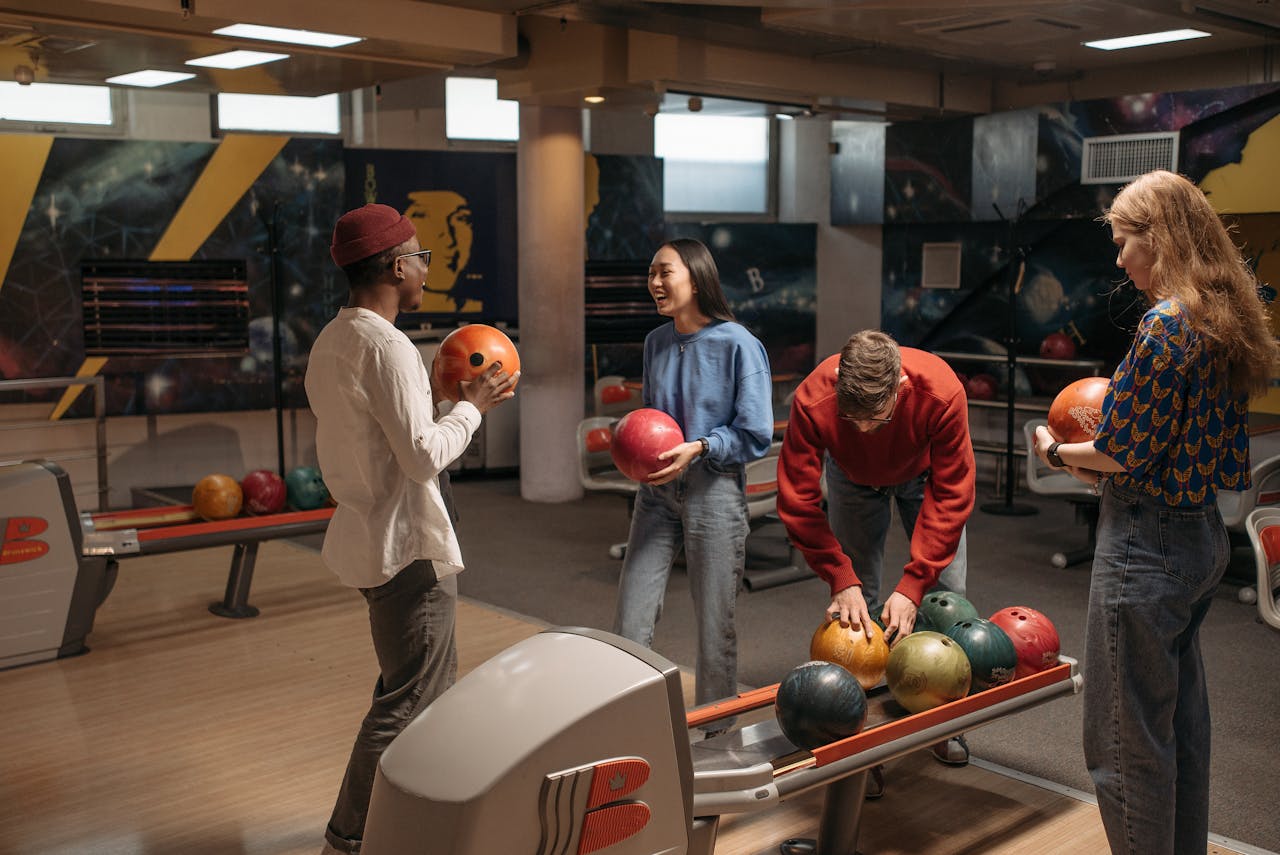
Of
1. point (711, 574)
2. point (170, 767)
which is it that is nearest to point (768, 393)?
point (711, 574)

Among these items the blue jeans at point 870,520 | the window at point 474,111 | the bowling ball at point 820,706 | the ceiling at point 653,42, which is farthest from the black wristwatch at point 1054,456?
the window at point 474,111

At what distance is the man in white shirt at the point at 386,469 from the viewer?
2.67 metres

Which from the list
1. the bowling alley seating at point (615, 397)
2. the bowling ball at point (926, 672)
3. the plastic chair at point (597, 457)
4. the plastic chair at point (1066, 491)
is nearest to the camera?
the bowling ball at point (926, 672)

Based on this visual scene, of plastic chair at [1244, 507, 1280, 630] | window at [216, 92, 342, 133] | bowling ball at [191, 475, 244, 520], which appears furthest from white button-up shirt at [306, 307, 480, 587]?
window at [216, 92, 342, 133]

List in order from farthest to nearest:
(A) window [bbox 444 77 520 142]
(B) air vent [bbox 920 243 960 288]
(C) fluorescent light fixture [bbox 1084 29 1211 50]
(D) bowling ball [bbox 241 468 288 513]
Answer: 1. (B) air vent [bbox 920 243 960 288]
2. (A) window [bbox 444 77 520 142]
3. (C) fluorescent light fixture [bbox 1084 29 1211 50]
4. (D) bowling ball [bbox 241 468 288 513]

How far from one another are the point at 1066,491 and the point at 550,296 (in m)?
3.47

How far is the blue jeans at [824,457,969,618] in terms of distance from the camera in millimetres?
3494

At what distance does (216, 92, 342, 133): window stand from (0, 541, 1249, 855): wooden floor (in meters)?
4.32

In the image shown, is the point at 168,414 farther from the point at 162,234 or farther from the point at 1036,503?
the point at 1036,503

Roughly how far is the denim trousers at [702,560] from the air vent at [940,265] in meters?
6.78

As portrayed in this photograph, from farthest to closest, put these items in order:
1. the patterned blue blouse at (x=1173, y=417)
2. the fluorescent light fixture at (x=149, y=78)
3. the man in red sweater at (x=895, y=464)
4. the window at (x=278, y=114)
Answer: the window at (x=278, y=114), the fluorescent light fixture at (x=149, y=78), the man in red sweater at (x=895, y=464), the patterned blue blouse at (x=1173, y=417)

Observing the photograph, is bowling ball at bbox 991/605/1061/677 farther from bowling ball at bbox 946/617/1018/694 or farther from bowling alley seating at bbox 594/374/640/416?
bowling alley seating at bbox 594/374/640/416

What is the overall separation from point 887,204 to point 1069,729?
6513mm

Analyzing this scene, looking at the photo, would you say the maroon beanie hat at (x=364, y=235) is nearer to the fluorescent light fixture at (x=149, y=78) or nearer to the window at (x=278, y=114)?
the fluorescent light fixture at (x=149, y=78)
